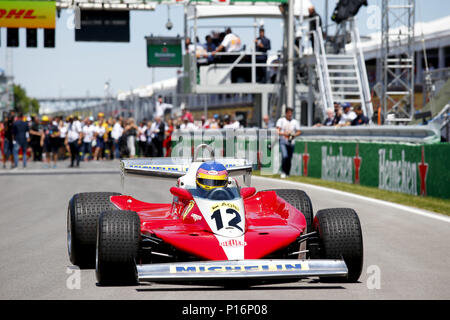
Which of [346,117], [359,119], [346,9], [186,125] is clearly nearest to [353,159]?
[359,119]

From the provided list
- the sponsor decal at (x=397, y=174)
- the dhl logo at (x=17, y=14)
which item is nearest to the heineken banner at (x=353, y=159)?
the sponsor decal at (x=397, y=174)

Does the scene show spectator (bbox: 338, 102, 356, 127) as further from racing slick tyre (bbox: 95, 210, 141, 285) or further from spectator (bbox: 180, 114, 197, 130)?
racing slick tyre (bbox: 95, 210, 141, 285)

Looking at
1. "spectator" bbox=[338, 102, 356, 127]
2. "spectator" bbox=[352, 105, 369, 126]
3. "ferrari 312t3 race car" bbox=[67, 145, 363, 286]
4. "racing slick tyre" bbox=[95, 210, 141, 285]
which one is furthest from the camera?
"spectator" bbox=[338, 102, 356, 127]

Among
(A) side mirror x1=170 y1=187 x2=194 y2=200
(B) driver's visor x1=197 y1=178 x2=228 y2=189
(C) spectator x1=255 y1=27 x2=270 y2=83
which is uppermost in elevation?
(C) spectator x1=255 y1=27 x2=270 y2=83

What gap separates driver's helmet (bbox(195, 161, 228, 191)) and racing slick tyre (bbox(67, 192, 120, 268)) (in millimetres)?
1026

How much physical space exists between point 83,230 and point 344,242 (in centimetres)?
245

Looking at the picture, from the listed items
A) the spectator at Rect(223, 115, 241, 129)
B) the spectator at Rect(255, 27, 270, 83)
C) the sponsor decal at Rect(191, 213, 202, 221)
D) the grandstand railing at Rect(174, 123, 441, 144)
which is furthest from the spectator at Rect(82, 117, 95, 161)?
the sponsor decal at Rect(191, 213, 202, 221)

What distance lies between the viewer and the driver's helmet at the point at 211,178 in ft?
25.3

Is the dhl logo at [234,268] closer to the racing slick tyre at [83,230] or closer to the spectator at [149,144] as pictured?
the racing slick tyre at [83,230]

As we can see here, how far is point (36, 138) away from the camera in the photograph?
33.1m

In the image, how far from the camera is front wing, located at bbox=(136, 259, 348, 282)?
6.31 meters

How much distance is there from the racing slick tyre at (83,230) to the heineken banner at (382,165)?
24.2 feet

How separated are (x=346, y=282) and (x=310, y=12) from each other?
79.9 feet
